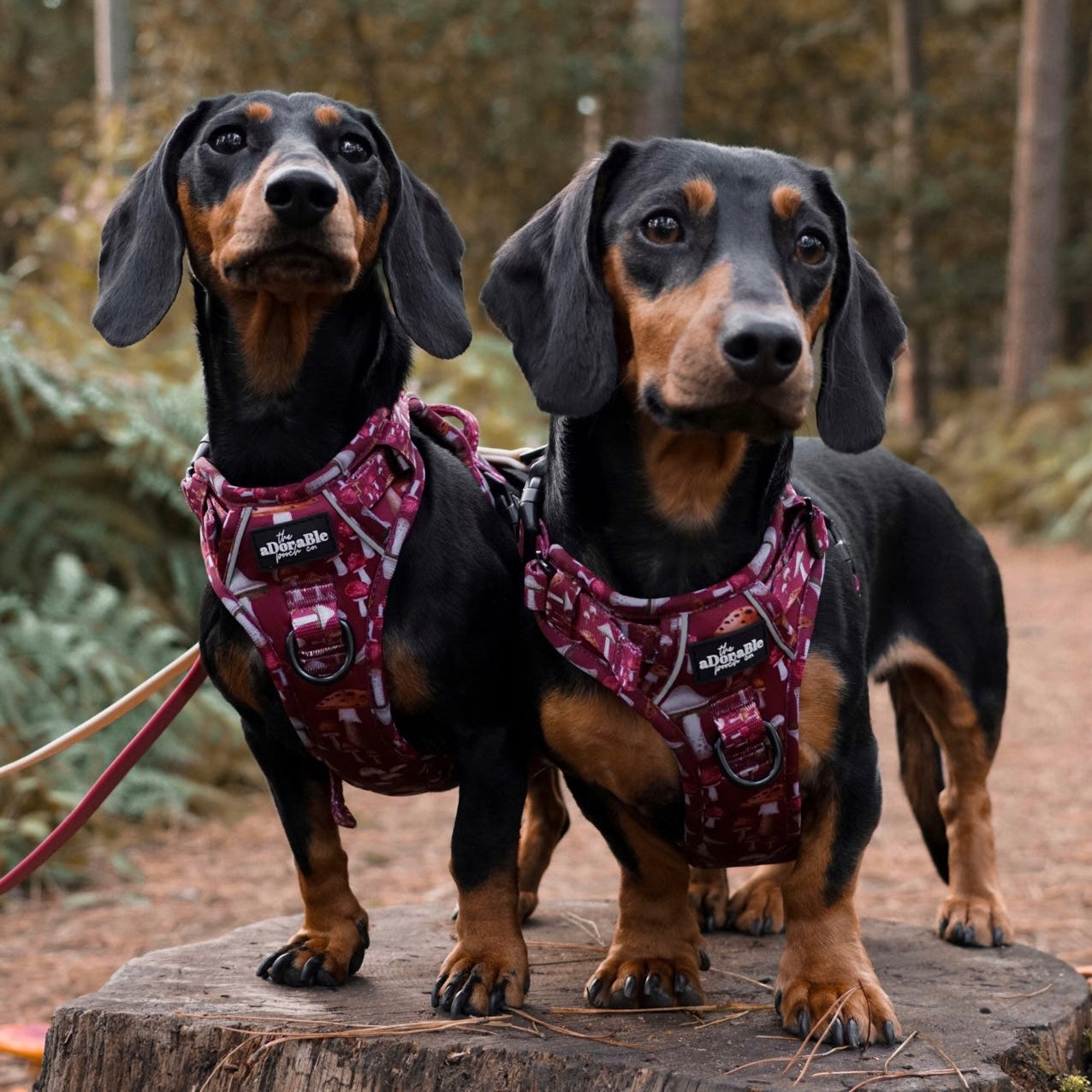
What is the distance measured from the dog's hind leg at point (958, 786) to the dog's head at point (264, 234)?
1.61 metres

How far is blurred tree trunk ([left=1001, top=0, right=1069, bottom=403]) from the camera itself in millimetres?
17156

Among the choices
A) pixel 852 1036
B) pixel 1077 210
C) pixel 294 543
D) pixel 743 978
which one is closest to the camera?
pixel 852 1036

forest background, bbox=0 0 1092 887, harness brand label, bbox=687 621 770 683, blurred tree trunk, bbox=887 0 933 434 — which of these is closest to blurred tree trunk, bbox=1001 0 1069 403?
forest background, bbox=0 0 1092 887

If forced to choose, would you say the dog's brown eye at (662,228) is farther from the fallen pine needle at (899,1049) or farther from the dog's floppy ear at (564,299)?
the fallen pine needle at (899,1049)

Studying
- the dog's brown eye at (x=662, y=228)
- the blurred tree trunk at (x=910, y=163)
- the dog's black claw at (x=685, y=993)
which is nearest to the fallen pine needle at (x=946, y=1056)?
the dog's black claw at (x=685, y=993)

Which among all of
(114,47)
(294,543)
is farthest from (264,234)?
(114,47)

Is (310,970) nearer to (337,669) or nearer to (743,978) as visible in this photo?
(337,669)

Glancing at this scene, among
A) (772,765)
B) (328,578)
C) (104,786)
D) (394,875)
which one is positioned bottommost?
(394,875)

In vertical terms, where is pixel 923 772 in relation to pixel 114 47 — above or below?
below

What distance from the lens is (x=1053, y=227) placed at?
1802 centimetres

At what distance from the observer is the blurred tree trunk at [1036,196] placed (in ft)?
56.3

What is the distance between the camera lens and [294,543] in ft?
9.52

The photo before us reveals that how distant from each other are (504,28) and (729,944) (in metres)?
15.1

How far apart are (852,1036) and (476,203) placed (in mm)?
16685
